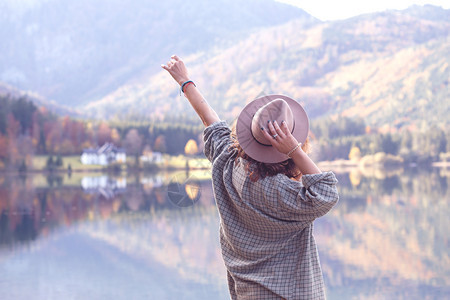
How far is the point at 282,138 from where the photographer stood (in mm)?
1217

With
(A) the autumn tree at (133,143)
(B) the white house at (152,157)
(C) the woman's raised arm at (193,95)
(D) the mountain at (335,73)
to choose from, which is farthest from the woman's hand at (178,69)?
(D) the mountain at (335,73)

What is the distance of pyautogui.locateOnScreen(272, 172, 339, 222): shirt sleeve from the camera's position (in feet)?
3.99

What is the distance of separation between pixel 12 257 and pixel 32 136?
3493 cm

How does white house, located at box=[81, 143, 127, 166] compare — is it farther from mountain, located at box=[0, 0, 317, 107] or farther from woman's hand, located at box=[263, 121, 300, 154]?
mountain, located at box=[0, 0, 317, 107]

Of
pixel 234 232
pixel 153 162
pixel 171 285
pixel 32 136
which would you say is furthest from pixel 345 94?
pixel 234 232

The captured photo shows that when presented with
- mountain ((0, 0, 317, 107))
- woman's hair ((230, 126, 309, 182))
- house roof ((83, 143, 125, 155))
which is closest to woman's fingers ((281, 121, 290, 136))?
woman's hair ((230, 126, 309, 182))

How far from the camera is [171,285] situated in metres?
9.99

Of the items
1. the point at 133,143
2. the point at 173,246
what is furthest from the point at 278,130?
the point at 133,143

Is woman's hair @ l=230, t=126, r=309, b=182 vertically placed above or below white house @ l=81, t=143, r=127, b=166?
below

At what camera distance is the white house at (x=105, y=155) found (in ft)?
149

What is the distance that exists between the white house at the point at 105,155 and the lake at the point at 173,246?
17.1m

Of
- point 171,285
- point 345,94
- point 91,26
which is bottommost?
point 171,285

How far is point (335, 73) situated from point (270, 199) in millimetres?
89754

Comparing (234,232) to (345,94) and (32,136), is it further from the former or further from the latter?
(345,94)
